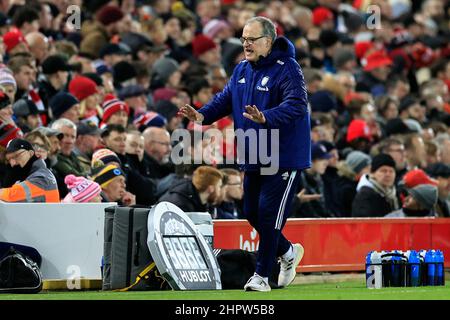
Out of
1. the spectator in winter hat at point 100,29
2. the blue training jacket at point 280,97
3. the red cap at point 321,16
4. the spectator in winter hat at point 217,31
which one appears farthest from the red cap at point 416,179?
the red cap at point 321,16

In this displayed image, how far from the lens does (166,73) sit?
2009 centimetres

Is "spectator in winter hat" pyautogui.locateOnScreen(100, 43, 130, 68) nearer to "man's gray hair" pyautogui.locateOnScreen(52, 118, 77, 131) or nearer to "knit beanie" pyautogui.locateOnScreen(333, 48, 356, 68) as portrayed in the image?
"man's gray hair" pyautogui.locateOnScreen(52, 118, 77, 131)

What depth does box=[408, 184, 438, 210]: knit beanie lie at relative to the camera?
1645cm

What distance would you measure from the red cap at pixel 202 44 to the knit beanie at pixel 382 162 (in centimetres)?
578

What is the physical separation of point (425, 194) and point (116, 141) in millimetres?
3943

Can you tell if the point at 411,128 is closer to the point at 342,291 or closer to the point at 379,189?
the point at 379,189

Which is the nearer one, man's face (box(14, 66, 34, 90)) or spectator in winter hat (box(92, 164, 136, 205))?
spectator in winter hat (box(92, 164, 136, 205))

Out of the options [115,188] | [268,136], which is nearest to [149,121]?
[115,188]

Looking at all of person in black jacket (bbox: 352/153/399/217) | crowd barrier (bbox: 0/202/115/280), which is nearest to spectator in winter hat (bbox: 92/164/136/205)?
crowd barrier (bbox: 0/202/115/280)

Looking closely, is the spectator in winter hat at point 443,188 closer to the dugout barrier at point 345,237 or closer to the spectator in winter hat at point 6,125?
the dugout barrier at point 345,237

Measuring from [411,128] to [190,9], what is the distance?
22.0ft

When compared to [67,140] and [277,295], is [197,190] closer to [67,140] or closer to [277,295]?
[67,140]

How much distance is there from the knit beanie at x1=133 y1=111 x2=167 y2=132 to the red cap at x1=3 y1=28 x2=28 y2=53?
187cm

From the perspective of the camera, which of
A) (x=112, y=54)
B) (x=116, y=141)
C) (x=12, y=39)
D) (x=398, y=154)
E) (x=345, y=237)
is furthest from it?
(x=112, y=54)
